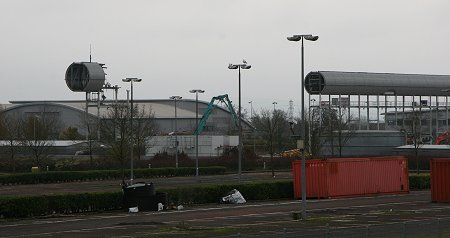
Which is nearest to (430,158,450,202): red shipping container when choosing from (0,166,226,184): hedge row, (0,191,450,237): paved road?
(0,191,450,237): paved road

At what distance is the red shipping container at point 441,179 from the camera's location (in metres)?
44.6

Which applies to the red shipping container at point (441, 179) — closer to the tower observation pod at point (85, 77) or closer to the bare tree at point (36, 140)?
the bare tree at point (36, 140)

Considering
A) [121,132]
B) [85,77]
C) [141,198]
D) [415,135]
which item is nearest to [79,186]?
[121,132]

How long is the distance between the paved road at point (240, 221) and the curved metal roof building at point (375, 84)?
150 feet

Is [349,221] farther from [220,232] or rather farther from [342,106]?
[342,106]

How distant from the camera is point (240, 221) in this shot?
3491 centimetres

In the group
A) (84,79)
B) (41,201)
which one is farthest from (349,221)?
(84,79)

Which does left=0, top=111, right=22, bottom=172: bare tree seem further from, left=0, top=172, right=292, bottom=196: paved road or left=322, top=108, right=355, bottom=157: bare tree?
left=322, top=108, right=355, bottom=157: bare tree

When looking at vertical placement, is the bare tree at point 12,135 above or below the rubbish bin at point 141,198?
above

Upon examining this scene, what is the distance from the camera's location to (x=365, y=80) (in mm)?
94500

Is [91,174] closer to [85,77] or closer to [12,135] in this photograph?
[12,135]

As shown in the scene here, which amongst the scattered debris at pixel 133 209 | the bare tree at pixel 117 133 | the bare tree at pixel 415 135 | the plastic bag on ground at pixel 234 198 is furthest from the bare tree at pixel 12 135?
the scattered debris at pixel 133 209

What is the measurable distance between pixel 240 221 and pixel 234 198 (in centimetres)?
1131

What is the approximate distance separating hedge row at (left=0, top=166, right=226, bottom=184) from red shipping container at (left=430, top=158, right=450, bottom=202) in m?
38.0
